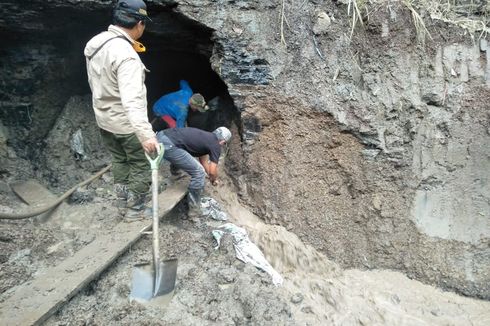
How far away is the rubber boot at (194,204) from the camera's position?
12.5 ft

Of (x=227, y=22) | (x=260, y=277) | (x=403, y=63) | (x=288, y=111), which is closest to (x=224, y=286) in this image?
(x=260, y=277)

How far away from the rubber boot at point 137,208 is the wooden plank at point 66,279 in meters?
0.07

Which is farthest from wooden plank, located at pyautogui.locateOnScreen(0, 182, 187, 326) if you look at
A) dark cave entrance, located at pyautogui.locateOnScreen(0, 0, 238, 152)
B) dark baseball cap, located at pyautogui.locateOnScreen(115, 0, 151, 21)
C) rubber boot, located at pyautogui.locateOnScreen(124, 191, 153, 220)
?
dark cave entrance, located at pyautogui.locateOnScreen(0, 0, 238, 152)

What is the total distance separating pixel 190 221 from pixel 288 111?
1.39 meters

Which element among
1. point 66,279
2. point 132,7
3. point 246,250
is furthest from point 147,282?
point 132,7

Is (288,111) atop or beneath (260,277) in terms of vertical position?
atop

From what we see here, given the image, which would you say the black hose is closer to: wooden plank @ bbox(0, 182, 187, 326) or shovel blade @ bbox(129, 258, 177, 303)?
wooden plank @ bbox(0, 182, 187, 326)

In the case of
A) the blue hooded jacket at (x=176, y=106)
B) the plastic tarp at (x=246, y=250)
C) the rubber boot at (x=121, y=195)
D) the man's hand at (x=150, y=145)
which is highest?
the man's hand at (x=150, y=145)

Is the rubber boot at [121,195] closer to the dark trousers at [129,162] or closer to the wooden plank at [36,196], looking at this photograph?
the dark trousers at [129,162]

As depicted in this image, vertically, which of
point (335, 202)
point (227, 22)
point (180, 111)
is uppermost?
point (227, 22)

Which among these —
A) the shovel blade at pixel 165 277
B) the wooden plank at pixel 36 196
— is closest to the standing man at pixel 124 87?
the shovel blade at pixel 165 277

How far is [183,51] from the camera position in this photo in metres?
4.69

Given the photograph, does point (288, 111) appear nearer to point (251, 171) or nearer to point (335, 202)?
point (251, 171)

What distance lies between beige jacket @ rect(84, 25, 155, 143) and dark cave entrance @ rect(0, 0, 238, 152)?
1.01m
